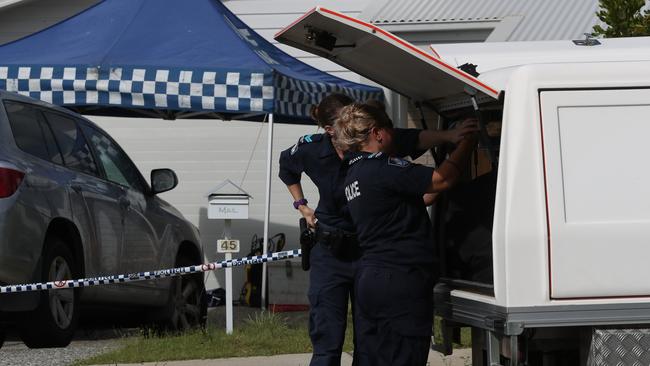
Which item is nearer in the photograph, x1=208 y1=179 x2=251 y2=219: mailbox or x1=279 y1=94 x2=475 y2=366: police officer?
x1=279 y1=94 x2=475 y2=366: police officer

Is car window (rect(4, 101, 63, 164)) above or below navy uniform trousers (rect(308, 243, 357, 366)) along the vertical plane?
above

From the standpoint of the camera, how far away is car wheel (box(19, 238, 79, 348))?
25.5 feet

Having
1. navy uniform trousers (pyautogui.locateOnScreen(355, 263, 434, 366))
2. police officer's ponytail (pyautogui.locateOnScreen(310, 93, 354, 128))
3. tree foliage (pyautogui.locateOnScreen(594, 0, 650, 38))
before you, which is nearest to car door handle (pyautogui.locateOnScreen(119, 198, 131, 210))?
police officer's ponytail (pyautogui.locateOnScreen(310, 93, 354, 128))

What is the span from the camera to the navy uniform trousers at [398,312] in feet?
17.0

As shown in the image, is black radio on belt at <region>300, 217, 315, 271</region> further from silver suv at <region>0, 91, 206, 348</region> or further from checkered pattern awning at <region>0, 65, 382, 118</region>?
checkered pattern awning at <region>0, 65, 382, 118</region>

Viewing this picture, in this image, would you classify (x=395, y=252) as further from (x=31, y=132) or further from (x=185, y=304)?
(x=185, y=304)

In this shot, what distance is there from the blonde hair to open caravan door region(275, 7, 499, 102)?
10.6 inches

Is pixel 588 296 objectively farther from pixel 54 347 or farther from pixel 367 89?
pixel 367 89

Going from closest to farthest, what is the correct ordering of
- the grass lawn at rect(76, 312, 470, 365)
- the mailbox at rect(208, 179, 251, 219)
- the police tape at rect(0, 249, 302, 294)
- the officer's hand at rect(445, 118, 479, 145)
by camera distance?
the officer's hand at rect(445, 118, 479, 145), the police tape at rect(0, 249, 302, 294), the grass lawn at rect(76, 312, 470, 365), the mailbox at rect(208, 179, 251, 219)

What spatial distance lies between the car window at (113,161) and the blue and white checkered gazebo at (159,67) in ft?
3.44

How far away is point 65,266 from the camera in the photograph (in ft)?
26.9

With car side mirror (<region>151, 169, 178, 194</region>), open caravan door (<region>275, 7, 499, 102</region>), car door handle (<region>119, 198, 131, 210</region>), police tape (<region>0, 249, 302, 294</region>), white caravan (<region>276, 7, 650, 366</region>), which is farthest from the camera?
car side mirror (<region>151, 169, 178, 194</region>)

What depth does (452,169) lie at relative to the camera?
5102mm

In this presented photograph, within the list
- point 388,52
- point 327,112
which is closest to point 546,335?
point 388,52
